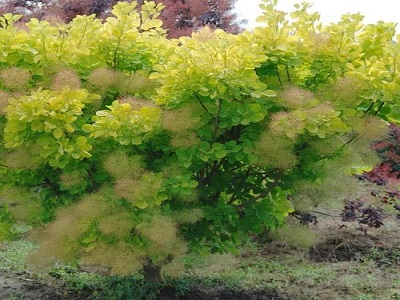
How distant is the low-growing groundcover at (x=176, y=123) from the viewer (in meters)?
3.07

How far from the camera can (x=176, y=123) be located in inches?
124

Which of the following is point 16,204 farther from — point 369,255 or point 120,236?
point 369,255

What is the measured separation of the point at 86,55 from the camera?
3.54 metres

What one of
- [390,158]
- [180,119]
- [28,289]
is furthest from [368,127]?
[390,158]

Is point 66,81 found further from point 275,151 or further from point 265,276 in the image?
point 265,276

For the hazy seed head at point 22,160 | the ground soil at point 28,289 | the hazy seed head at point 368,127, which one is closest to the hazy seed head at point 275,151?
the hazy seed head at point 368,127

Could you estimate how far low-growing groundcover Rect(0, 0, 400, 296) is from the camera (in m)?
3.07

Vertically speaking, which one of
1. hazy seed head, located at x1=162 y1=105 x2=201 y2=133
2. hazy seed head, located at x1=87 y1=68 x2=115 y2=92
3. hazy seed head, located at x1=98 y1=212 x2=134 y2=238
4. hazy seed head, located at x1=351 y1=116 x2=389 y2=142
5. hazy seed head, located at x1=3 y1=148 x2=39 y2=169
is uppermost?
hazy seed head, located at x1=87 y1=68 x2=115 y2=92

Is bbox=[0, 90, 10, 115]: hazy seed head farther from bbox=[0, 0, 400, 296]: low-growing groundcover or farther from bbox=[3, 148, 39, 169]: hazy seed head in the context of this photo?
bbox=[3, 148, 39, 169]: hazy seed head

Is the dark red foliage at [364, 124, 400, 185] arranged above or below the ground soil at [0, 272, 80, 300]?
below

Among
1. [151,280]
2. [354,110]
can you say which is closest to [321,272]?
[151,280]

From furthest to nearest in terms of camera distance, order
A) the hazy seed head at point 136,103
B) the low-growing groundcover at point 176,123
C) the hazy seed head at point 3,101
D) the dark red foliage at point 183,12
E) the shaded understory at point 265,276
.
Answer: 1. the dark red foliage at point 183,12
2. the shaded understory at point 265,276
3. the hazy seed head at point 3,101
4. the hazy seed head at point 136,103
5. the low-growing groundcover at point 176,123

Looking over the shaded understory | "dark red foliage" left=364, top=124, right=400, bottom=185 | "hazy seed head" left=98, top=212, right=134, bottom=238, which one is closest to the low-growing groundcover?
"hazy seed head" left=98, top=212, right=134, bottom=238

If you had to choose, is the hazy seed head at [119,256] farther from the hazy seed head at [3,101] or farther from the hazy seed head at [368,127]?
the hazy seed head at [368,127]
